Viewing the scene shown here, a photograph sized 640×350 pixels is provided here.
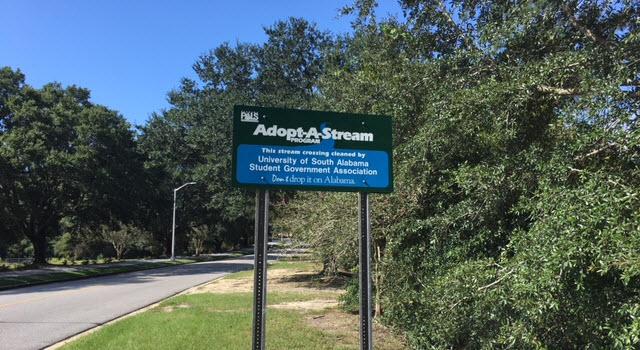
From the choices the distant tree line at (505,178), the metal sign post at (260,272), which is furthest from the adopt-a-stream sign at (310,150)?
the distant tree line at (505,178)

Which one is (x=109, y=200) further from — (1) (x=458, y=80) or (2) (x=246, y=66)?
(1) (x=458, y=80)

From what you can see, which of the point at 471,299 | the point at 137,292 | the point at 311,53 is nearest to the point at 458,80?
the point at 471,299

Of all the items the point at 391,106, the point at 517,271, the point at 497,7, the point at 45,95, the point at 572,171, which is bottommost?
the point at 517,271

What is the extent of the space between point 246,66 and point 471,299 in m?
29.1

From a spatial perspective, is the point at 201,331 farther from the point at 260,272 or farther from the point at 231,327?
the point at 260,272

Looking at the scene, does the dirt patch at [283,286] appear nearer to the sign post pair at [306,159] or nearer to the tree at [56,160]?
Answer: the sign post pair at [306,159]

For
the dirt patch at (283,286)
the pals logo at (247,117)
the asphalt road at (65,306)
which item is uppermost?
the pals logo at (247,117)

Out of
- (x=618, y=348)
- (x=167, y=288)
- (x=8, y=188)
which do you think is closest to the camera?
(x=618, y=348)

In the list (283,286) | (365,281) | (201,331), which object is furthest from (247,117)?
(283,286)

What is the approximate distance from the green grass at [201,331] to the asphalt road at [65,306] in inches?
40.6

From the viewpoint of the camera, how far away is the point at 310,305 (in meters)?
14.3

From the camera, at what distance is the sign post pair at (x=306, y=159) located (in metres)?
5.26

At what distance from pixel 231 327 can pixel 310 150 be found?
648 centimetres

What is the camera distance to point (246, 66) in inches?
1312
